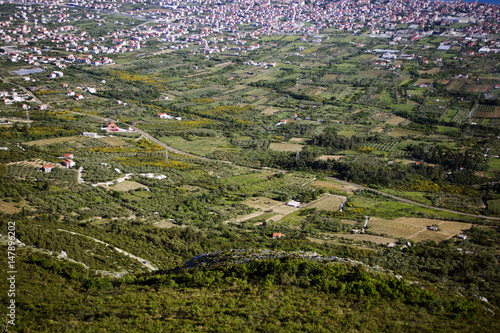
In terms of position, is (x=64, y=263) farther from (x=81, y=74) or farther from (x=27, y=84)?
(x=81, y=74)

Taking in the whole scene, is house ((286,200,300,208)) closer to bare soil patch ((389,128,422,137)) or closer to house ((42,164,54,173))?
house ((42,164,54,173))

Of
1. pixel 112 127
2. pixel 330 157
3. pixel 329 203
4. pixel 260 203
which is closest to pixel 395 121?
pixel 330 157

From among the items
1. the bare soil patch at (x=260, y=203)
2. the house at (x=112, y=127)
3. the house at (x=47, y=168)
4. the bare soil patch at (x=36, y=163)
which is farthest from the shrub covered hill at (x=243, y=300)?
the house at (x=112, y=127)

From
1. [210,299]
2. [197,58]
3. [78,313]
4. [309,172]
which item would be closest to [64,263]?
[78,313]

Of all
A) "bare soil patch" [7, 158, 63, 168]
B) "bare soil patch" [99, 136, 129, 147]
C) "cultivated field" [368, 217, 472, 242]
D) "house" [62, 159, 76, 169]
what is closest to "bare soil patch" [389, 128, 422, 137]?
"cultivated field" [368, 217, 472, 242]

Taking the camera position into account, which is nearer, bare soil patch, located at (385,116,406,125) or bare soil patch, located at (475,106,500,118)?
bare soil patch, located at (385,116,406,125)

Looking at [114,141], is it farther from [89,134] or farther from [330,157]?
[330,157]
